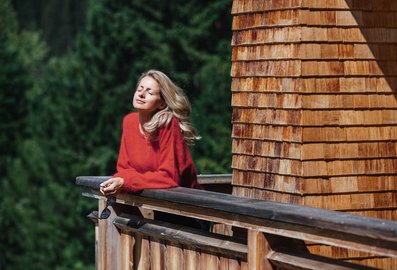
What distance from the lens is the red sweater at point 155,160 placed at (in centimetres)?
597

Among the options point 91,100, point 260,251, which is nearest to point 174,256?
point 260,251

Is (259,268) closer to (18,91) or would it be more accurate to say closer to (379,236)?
(379,236)

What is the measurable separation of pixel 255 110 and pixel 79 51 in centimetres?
2753

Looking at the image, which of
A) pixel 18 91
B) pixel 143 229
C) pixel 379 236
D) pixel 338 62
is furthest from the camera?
pixel 18 91

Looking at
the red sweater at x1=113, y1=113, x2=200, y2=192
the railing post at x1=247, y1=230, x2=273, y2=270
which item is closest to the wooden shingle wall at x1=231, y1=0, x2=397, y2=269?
the red sweater at x1=113, y1=113, x2=200, y2=192

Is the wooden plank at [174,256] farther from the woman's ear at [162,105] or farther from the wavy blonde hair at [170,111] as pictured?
the woman's ear at [162,105]

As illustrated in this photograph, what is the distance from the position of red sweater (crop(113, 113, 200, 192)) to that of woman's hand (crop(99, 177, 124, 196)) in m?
0.03

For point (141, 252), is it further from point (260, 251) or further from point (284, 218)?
point (284, 218)

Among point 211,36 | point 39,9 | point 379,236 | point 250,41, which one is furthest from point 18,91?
point 379,236

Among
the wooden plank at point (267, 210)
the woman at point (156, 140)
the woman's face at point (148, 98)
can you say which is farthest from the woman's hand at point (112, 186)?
the woman's face at point (148, 98)

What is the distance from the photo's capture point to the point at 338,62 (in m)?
6.46

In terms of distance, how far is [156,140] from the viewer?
6.27 meters

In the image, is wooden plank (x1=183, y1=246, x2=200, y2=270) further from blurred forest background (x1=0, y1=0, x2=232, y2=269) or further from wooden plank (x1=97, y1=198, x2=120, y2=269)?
blurred forest background (x1=0, y1=0, x2=232, y2=269)

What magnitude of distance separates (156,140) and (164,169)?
0.93 ft
